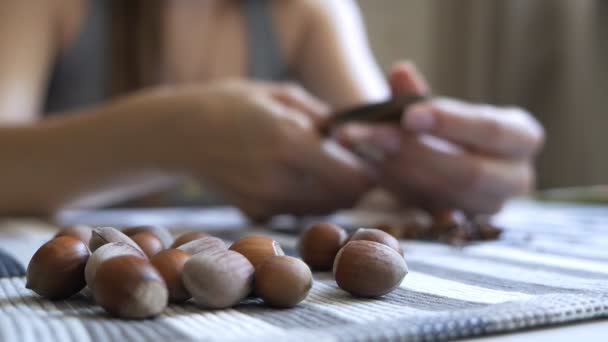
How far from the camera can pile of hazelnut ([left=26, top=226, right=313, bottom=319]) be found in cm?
34

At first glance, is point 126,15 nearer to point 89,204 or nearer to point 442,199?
point 89,204

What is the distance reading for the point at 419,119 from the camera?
84 cm

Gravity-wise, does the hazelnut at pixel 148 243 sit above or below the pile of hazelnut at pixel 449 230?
below

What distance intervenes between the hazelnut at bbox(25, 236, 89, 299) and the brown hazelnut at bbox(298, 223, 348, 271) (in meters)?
0.17

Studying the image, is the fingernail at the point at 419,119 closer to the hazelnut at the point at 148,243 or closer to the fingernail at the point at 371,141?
the fingernail at the point at 371,141

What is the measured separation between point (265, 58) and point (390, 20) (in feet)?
4.11

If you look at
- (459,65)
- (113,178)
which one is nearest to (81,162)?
(113,178)

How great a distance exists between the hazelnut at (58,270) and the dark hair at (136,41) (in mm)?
1022

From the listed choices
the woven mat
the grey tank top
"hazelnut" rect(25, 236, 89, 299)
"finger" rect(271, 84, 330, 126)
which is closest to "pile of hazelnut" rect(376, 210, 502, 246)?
the woven mat

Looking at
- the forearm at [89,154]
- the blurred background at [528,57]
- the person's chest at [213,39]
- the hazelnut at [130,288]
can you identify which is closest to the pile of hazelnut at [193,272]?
the hazelnut at [130,288]

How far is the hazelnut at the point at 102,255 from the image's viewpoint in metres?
0.37

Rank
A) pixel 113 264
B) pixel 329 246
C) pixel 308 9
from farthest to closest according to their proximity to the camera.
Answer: pixel 308 9
pixel 329 246
pixel 113 264

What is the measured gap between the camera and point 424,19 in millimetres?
2564

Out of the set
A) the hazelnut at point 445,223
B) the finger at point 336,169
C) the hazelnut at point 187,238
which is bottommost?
the hazelnut at point 187,238
